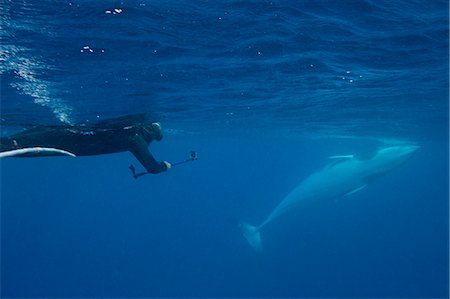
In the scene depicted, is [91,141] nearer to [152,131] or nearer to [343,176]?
[152,131]

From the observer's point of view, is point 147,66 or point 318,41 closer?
point 318,41

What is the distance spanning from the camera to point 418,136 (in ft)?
127

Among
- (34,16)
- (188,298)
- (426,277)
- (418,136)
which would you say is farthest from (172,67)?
(426,277)

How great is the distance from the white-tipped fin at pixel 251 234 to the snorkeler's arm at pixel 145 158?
19495 mm

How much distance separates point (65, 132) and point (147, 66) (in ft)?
15.4

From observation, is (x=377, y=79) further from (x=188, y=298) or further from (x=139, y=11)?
(x=188, y=298)

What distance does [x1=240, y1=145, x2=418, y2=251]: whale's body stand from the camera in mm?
23344

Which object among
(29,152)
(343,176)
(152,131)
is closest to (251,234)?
(343,176)

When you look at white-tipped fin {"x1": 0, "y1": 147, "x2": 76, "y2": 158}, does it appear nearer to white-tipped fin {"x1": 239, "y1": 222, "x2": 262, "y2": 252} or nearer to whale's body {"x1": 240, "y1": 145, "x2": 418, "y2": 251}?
whale's body {"x1": 240, "y1": 145, "x2": 418, "y2": 251}

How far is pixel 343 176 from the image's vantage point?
23781 millimetres

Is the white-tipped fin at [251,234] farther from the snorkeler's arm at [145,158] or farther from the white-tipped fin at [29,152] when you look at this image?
the white-tipped fin at [29,152]

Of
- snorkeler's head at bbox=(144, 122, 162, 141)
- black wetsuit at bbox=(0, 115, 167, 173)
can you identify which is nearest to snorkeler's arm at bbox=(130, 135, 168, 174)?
black wetsuit at bbox=(0, 115, 167, 173)

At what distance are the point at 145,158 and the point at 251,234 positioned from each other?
20292 mm

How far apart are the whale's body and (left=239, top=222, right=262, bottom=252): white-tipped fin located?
10.5 feet
